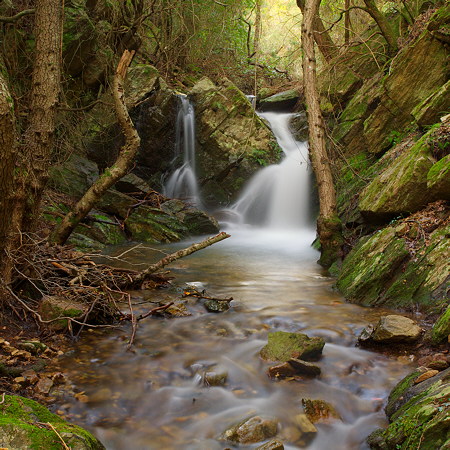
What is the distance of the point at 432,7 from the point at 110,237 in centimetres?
892

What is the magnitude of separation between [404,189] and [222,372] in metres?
3.57

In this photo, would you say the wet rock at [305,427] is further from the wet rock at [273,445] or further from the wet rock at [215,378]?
the wet rock at [215,378]

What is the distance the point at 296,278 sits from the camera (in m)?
6.53

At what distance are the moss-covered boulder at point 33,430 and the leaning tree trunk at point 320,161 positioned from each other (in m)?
5.37

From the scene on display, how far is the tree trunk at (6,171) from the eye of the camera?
8.39 ft

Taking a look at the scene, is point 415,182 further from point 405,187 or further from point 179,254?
point 179,254

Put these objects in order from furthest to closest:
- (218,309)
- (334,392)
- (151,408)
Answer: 1. (218,309)
2. (334,392)
3. (151,408)

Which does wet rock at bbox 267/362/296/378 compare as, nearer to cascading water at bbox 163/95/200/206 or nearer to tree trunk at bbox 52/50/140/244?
tree trunk at bbox 52/50/140/244

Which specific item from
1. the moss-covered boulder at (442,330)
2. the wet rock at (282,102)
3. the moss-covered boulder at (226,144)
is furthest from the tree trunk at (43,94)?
the wet rock at (282,102)

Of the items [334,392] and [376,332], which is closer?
[334,392]

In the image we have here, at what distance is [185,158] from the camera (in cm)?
1345

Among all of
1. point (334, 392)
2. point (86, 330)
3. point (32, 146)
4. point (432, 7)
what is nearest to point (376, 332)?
point (334, 392)

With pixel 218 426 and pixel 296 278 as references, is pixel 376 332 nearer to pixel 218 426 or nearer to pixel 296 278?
pixel 218 426

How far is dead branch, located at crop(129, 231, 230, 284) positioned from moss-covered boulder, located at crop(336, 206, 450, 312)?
189 cm
